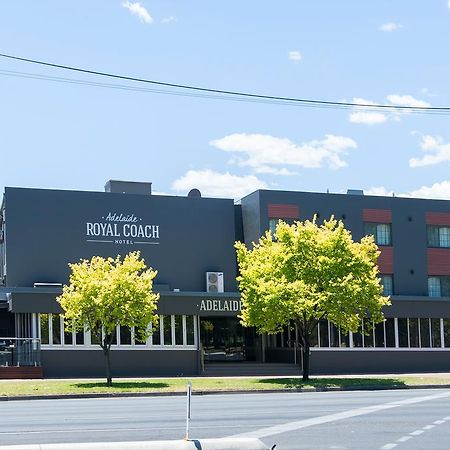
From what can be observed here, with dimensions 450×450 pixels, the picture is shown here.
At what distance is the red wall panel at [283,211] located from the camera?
4368 cm

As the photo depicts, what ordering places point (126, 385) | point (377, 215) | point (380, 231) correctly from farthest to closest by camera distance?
point (380, 231) < point (377, 215) < point (126, 385)

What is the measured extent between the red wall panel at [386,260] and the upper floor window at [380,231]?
39 centimetres

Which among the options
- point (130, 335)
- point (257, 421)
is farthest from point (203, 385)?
point (257, 421)

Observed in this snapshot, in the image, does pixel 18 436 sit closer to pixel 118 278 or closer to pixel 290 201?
pixel 118 278

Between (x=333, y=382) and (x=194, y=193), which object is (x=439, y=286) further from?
(x=333, y=382)

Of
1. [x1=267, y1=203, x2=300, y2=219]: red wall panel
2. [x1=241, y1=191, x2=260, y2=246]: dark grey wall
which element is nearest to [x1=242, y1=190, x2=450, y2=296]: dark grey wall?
[x1=241, y1=191, x2=260, y2=246]: dark grey wall

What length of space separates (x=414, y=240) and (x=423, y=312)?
5345mm

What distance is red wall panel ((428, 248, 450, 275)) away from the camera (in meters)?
47.0

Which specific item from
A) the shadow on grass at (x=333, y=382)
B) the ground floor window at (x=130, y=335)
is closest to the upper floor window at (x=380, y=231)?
the ground floor window at (x=130, y=335)

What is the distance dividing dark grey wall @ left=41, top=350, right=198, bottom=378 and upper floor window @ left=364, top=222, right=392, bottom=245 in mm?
12494

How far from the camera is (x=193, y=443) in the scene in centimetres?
1300

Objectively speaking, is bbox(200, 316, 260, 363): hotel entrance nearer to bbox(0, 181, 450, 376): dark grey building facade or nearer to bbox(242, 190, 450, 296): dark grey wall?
bbox(0, 181, 450, 376): dark grey building facade

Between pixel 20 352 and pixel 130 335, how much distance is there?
490 cm

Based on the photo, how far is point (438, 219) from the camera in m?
47.3
